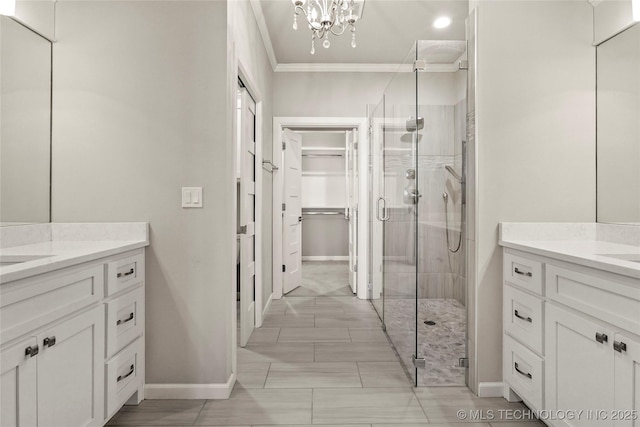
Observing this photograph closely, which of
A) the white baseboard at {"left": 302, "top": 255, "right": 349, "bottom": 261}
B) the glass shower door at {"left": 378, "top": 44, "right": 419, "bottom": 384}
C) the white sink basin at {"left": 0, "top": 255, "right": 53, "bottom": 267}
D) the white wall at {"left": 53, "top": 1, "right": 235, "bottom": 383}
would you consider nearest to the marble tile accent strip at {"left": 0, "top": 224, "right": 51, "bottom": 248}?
the white wall at {"left": 53, "top": 1, "right": 235, "bottom": 383}

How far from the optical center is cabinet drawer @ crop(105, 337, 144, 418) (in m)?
1.66

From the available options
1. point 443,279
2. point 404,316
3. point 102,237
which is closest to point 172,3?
point 102,237

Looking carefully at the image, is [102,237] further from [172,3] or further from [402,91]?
[402,91]

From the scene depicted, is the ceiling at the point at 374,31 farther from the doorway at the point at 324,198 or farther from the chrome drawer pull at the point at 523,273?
the doorway at the point at 324,198

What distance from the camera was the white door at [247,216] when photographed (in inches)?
108

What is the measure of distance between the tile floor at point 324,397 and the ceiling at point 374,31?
2.21 m

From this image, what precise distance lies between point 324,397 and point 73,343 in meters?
1.29

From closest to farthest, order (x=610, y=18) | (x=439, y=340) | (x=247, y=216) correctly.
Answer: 1. (x=610, y=18)
2. (x=439, y=340)
3. (x=247, y=216)

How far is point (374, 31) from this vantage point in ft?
11.2

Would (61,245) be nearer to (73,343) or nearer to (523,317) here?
(73,343)

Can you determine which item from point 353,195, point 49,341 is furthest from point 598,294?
point 353,195

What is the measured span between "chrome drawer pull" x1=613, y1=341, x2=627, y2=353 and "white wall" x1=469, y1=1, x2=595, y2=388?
87cm

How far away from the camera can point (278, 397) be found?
6.72 feet

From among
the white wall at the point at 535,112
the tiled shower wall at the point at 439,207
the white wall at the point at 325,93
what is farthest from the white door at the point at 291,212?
the white wall at the point at 535,112
